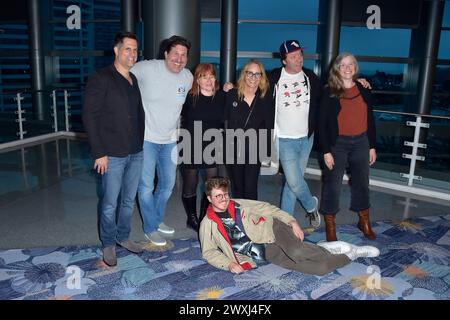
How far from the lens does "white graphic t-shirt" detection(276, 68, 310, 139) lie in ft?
10.6

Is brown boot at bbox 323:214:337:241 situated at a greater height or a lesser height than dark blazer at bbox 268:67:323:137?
lesser

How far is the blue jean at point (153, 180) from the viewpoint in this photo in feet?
10.2

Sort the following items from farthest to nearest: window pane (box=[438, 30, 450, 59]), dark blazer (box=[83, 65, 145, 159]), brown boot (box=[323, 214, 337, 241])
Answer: window pane (box=[438, 30, 450, 59]) < brown boot (box=[323, 214, 337, 241]) < dark blazer (box=[83, 65, 145, 159])

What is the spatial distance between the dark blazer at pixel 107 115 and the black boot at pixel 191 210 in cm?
94

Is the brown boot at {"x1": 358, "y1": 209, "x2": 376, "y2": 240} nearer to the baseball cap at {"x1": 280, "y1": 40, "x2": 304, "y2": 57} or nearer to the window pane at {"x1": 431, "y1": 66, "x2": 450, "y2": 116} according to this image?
the baseball cap at {"x1": 280, "y1": 40, "x2": 304, "y2": 57}

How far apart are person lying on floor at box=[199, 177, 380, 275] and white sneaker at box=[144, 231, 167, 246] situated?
613 mm

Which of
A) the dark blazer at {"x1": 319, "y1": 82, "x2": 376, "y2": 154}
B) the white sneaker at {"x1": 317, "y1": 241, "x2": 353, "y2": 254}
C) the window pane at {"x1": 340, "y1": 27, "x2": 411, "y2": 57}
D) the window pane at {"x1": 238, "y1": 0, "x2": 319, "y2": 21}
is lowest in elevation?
the white sneaker at {"x1": 317, "y1": 241, "x2": 353, "y2": 254}

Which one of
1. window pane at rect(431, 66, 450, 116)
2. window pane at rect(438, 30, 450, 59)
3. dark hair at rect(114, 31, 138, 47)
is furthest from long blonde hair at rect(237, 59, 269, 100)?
window pane at rect(431, 66, 450, 116)

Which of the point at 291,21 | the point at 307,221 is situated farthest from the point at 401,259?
the point at 291,21

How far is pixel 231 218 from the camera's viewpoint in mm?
2832

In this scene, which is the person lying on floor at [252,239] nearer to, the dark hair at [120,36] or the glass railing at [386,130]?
the dark hair at [120,36]

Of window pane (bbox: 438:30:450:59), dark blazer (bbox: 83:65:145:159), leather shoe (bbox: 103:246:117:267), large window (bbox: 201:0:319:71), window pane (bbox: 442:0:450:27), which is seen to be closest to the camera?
dark blazer (bbox: 83:65:145:159)

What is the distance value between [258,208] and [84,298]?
1.31 metres

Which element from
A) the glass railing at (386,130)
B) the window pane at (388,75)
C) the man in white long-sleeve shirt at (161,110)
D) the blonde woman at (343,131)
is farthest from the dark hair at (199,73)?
the window pane at (388,75)
